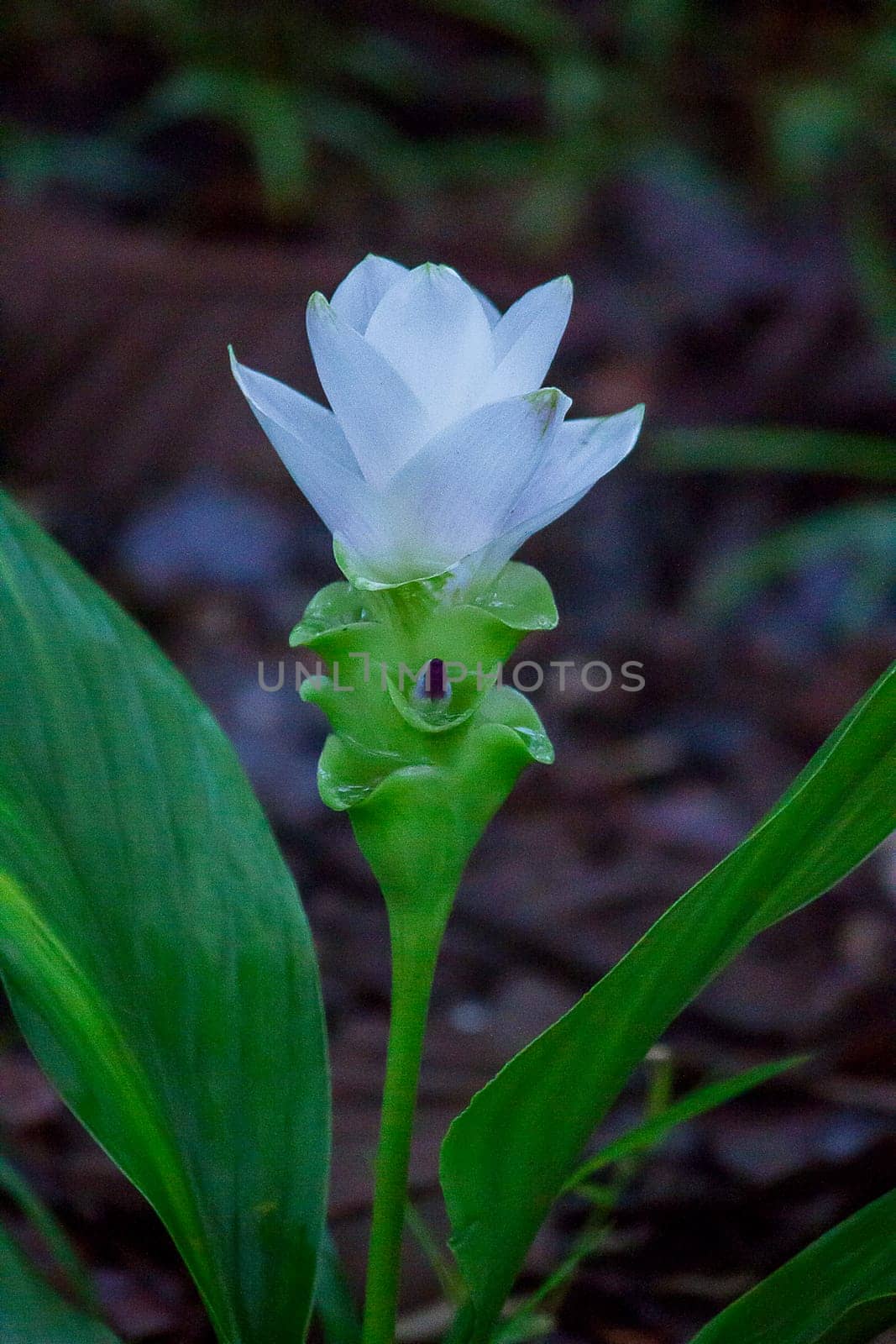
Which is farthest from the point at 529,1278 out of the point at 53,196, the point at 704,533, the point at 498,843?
the point at 53,196

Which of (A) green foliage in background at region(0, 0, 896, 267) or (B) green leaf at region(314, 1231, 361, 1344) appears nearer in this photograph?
(B) green leaf at region(314, 1231, 361, 1344)

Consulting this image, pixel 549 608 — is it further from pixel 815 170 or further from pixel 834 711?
pixel 815 170

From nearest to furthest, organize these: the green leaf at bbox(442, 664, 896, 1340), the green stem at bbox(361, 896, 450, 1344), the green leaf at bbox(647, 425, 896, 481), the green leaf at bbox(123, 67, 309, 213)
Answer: the green leaf at bbox(442, 664, 896, 1340)
the green stem at bbox(361, 896, 450, 1344)
the green leaf at bbox(647, 425, 896, 481)
the green leaf at bbox(123, 67, 309, 213)

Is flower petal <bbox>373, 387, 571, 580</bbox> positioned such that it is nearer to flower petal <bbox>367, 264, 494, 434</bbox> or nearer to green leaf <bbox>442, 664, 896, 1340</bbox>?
flower petal <bbox>367, 264, 494, 434</bbox>

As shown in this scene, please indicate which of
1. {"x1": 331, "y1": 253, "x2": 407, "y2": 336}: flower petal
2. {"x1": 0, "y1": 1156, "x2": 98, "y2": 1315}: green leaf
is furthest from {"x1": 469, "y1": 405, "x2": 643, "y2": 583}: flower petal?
{"x1": 0, "y1": 1156, "x2": 98, "y2": 1315}: green leaf

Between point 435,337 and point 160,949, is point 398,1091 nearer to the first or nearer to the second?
point 160,949

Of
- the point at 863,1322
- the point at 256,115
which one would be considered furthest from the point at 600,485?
the point at 863,1322
